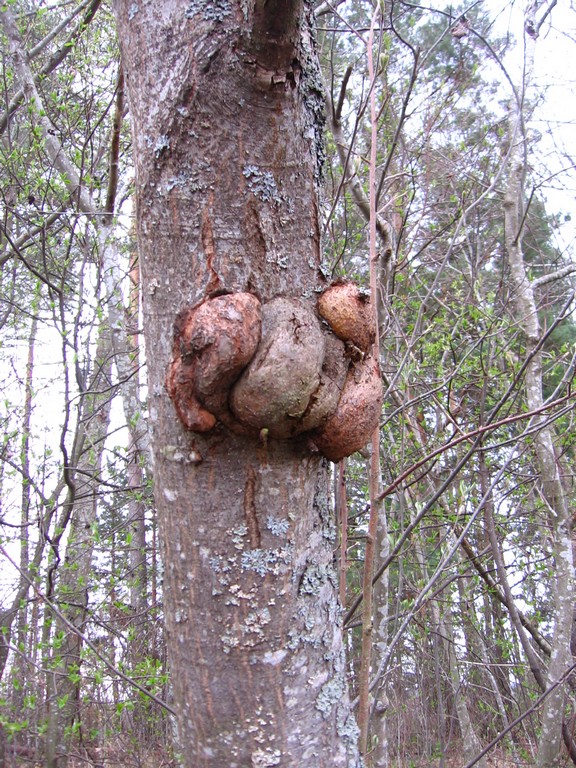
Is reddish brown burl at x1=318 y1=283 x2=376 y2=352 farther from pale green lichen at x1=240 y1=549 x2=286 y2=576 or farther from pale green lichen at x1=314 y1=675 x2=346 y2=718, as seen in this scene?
pale green lichen at x1=314 y1=675 x2=346 y2=718

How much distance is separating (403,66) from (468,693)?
6.95m

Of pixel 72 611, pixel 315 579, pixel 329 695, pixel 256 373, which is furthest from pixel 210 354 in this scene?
pixel 72 611

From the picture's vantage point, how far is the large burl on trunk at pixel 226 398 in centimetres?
84

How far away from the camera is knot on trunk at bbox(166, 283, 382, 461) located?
836 mm

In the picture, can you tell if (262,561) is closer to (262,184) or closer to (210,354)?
(210,354)

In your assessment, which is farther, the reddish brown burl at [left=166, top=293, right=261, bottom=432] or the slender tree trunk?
the slender tree trunk

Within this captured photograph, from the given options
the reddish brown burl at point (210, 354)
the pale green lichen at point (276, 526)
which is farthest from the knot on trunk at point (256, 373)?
the pale green lichen at point (276, 526)

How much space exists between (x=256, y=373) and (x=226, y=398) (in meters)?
0.06

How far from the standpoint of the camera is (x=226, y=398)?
2.83 ft

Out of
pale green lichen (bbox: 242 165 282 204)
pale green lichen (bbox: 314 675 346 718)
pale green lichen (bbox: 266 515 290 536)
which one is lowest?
pale green lichen (bbox: 314 675 346 718)

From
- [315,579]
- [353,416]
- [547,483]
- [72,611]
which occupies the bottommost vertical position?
[315,579]

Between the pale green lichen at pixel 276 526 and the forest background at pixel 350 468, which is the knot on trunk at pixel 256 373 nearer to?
the pale green lichen at pixel 276 526

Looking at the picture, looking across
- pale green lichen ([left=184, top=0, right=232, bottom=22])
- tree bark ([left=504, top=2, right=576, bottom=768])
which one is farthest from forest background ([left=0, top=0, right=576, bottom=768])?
pale green lichen ([left=184, top=0, right=232, bottom=22])

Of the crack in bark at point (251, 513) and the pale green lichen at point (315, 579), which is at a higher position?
the crack in bark at point (251, 513)
